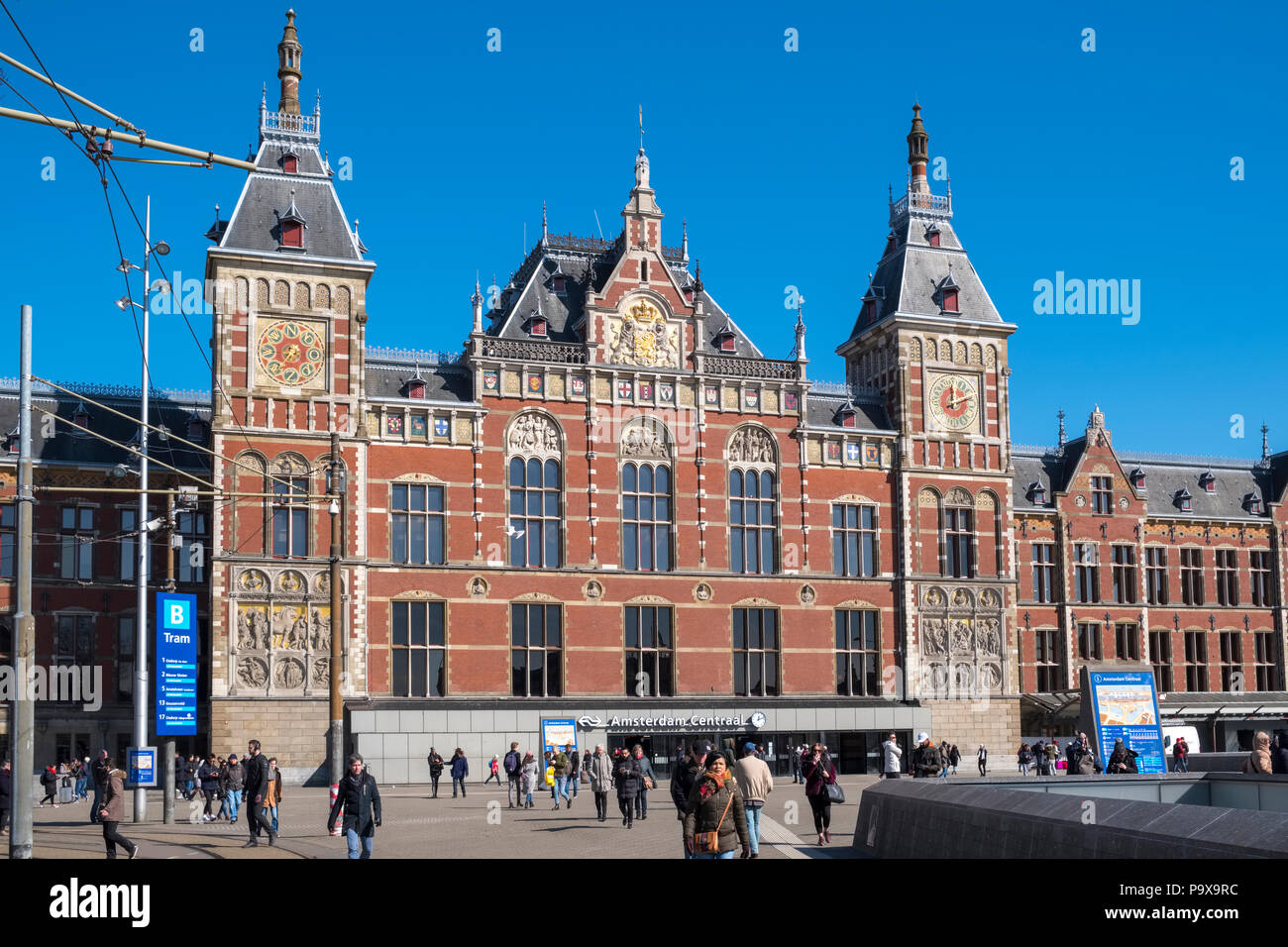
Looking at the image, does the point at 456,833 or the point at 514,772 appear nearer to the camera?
the point at 456,833

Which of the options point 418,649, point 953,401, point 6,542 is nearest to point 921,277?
point 953,401

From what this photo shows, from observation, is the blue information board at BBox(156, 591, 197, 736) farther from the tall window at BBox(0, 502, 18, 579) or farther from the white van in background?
the white van in background

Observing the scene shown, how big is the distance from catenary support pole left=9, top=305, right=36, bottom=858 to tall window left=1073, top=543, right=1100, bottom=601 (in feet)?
145

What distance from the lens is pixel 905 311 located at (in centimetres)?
5091

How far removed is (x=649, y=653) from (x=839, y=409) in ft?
36.7

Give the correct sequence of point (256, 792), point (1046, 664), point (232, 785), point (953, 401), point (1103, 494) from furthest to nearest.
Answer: point (1103, 494), point (1046, 664), point (953, 401), point (232, 785), point (256, 792)

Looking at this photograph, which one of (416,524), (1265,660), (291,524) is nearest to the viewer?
(291,524)

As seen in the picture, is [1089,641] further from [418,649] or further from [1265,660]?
[418,649]

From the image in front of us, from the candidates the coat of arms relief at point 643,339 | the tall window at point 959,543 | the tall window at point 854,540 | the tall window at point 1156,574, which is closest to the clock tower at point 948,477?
the tall window at point 959,543

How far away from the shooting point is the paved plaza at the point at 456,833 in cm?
2125

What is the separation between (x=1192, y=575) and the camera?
190 feet

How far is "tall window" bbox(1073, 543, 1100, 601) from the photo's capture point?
55.4 m

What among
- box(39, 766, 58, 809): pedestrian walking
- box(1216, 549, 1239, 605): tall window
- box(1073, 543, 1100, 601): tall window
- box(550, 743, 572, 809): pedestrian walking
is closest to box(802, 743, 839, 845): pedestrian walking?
box(550, 743, 572, 809): pedestrian walking
